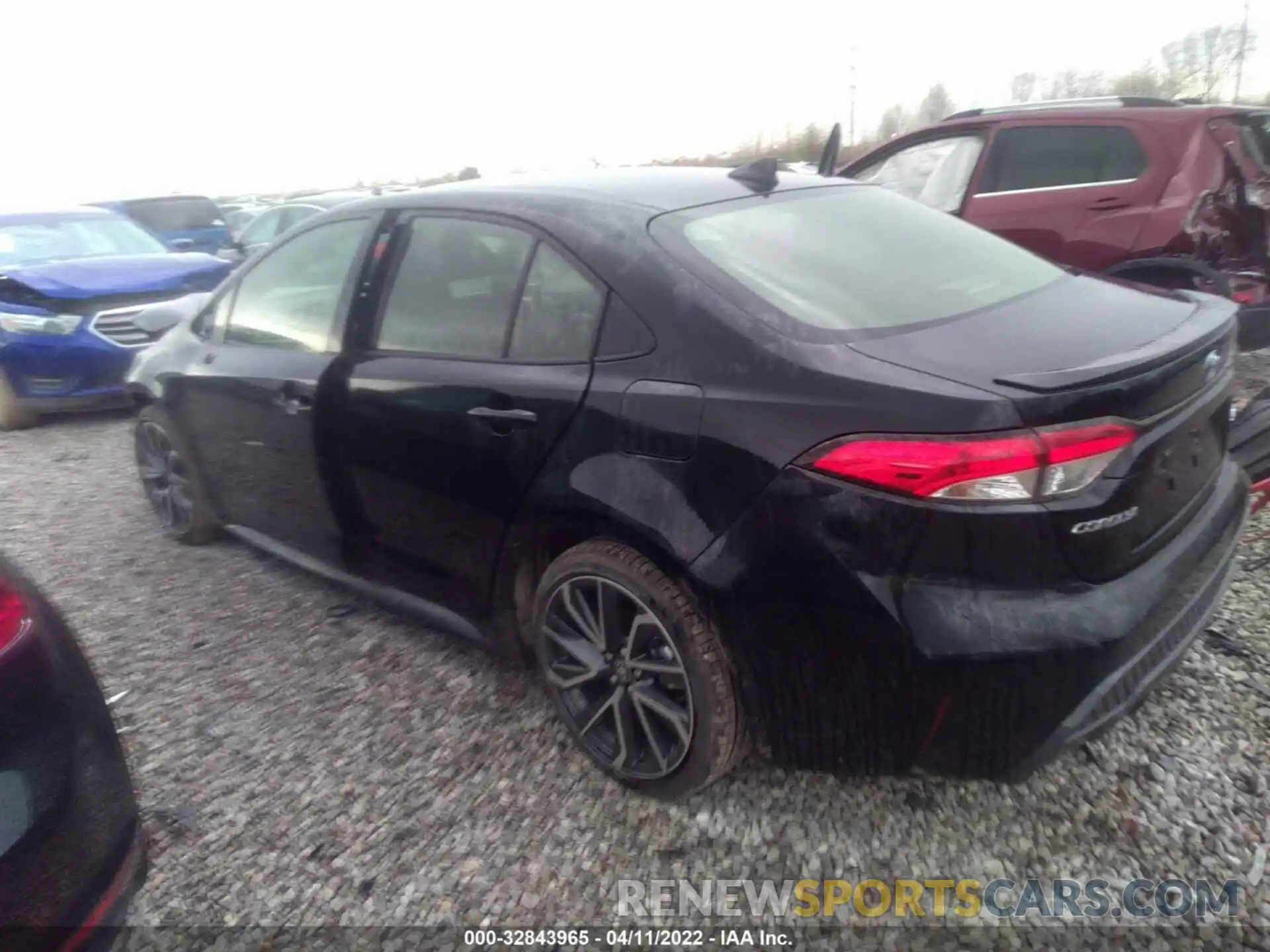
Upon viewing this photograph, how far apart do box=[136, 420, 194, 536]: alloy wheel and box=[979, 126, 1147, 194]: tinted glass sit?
5.10m

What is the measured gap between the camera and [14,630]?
6.03 feet

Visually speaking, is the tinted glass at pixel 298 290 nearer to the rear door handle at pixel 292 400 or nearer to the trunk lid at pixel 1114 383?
the rear door handle at pixel 292 400

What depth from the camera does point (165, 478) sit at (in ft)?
14.9

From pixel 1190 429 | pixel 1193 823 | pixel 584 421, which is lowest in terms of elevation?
pixel 1193 823

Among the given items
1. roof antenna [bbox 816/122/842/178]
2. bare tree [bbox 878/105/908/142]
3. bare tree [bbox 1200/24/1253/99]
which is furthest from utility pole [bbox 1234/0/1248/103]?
roof antenna [bbox 816/122/842/178]

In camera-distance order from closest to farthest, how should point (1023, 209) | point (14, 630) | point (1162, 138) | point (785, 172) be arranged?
point (14, 630) → point (785, 172) → point (1162, 138) → point (1023, 209)

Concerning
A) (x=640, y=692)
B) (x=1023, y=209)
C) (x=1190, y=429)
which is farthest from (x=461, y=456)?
(x=1023, y=209)

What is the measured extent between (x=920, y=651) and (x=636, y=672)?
836 millimetres

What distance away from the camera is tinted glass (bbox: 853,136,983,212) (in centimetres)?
639

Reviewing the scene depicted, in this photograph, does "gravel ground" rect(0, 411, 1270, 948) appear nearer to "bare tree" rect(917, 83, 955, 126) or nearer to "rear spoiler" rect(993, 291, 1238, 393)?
"rear spoiler" rect(993, 291, 1238, 393)

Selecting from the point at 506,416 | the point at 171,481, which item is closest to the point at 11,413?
the point at 171,481

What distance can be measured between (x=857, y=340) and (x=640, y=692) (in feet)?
3.58

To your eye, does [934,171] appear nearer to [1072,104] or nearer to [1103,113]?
[1072,104]

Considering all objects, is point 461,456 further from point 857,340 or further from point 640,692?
point 857,340
